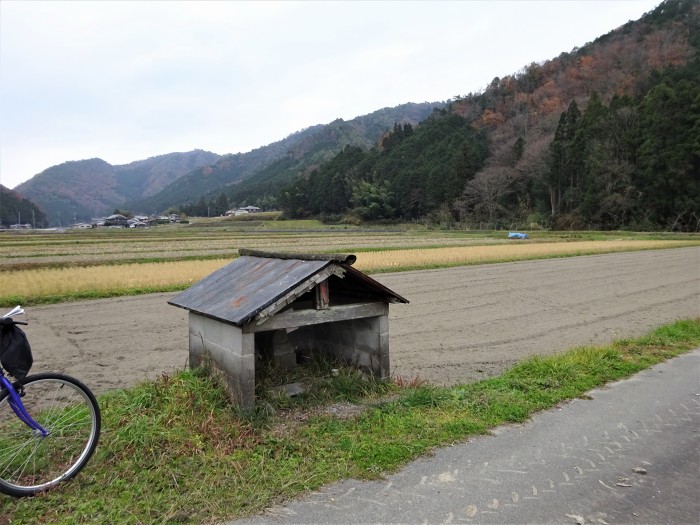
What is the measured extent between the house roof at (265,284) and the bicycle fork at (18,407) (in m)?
1.55

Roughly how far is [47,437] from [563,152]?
2280 inches

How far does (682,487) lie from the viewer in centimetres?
340

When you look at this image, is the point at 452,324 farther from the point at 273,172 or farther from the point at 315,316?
the point at 273,172

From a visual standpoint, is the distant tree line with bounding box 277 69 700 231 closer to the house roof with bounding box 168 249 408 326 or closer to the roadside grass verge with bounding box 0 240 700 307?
the roadside grass verge with bounding box 0 240 700 307

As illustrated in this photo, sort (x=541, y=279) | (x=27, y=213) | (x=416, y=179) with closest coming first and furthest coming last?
(x=541, y=279), (x=416, y=179), (x=27, y=213)

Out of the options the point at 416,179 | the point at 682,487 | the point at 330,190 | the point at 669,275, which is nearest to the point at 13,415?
the point at 682,487

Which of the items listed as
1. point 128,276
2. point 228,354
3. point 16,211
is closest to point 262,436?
point 228,354

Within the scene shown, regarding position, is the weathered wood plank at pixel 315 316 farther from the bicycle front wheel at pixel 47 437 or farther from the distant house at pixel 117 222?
the distant house at pixel 117 222

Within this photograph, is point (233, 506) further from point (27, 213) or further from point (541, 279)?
point (27, 213)

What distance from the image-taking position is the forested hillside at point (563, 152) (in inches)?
1753

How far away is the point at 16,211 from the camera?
113500 millimetres

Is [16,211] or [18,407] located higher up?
[16,211]

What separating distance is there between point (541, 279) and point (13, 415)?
1662 cm

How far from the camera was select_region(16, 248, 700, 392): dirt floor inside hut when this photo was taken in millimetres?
7305
